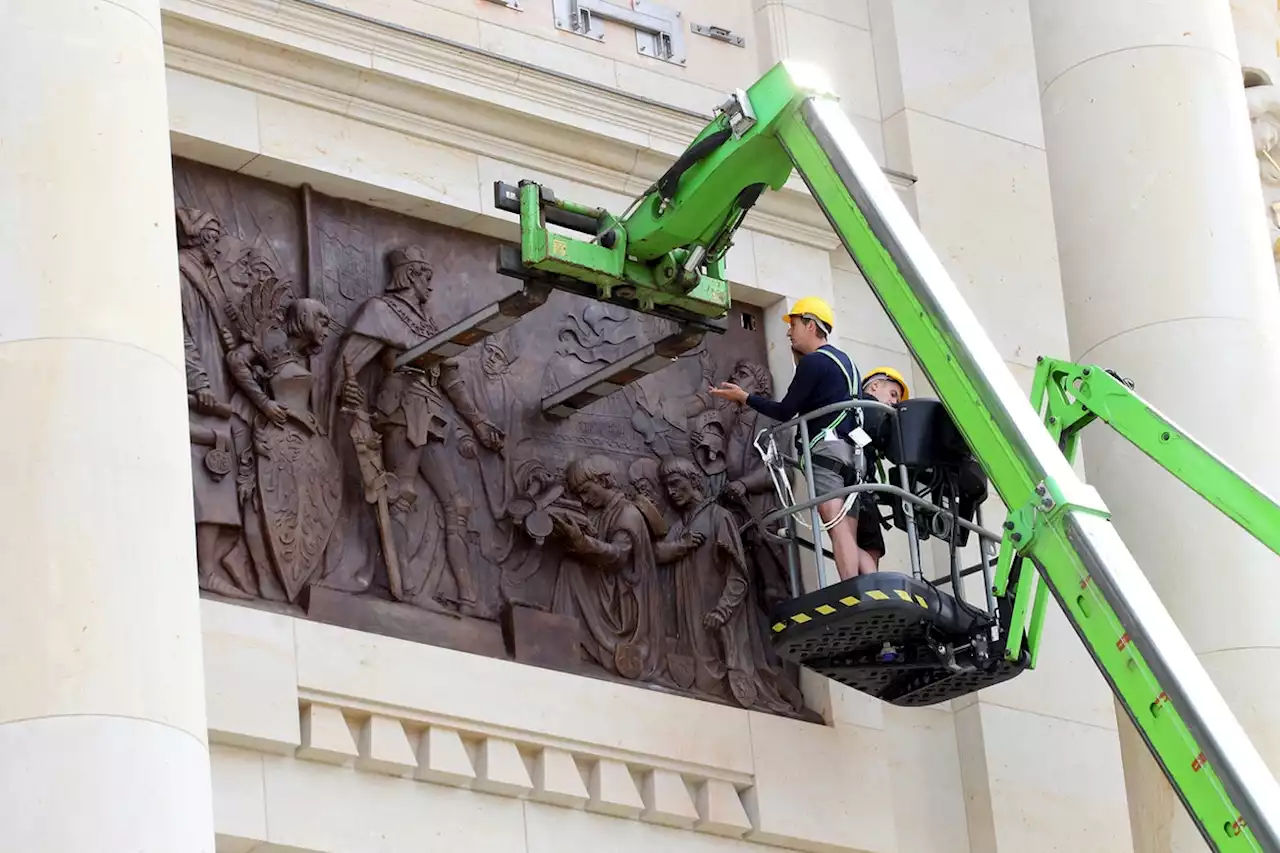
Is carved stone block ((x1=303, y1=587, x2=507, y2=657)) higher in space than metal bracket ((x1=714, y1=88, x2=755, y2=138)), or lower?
lower

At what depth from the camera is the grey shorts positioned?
1412cm

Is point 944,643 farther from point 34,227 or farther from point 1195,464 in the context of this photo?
point 34,227

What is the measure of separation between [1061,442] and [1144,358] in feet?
8.99

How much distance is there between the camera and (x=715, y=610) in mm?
15820

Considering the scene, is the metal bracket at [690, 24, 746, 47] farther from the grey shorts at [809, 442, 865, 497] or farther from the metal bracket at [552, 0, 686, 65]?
the grey shorts at [809, 442, 865, 497]

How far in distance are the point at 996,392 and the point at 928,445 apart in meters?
1.99

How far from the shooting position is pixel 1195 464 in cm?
1259

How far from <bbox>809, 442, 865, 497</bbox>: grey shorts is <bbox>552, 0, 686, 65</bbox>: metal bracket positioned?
396 cm

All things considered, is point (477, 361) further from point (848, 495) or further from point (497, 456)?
point (848, 495)

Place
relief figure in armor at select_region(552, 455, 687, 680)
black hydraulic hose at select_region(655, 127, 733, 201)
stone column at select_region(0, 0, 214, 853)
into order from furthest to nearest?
1. relief figure in armor at select_region(552, 455, 687, 680)
2. black hydraulic hose at select_region(655, 127, 733, 201)
3. stone column at select_region(0, 0, 214, 853)

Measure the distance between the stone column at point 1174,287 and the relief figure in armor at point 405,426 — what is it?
3.52 m

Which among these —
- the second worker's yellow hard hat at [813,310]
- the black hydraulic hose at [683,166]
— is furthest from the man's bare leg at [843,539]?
the black hydraulic hose at [683,166]

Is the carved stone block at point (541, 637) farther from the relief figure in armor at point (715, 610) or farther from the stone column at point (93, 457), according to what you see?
the stone column at point (93, 457)

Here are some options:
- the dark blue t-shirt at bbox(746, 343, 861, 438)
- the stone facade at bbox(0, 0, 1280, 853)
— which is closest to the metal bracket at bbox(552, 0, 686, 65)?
the stone facade at bbox(0, 0, 1280, 853)
